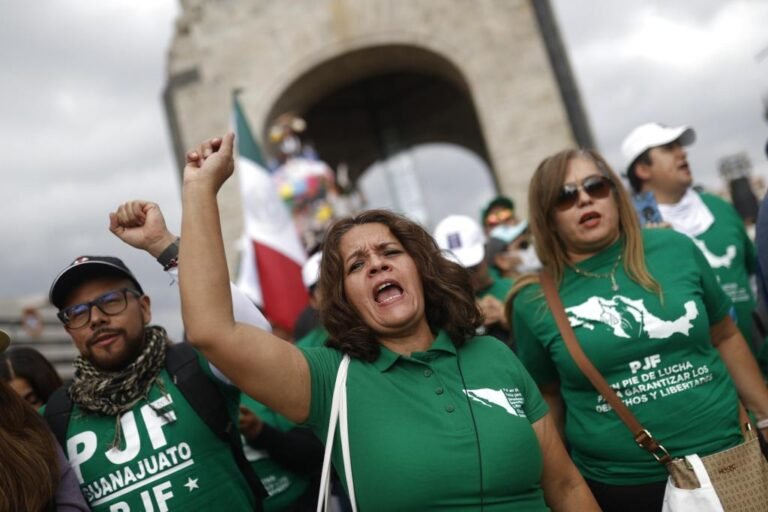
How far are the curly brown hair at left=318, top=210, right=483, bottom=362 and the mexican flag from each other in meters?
4.15

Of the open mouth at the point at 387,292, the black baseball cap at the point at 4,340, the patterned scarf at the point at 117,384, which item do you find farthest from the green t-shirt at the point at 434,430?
the black baseball cap at the point at 4,340

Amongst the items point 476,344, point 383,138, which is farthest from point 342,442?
point 383,138

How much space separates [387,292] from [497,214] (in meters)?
4.02

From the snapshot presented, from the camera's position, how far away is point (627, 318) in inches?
83.9

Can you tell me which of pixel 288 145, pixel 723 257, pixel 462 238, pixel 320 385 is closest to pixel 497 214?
pixel 462 238

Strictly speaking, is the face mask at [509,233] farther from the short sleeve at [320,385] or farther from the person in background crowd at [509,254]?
the short sleeve at [320,385]

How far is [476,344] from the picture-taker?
192 centimetres

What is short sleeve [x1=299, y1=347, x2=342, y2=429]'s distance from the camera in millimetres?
1646

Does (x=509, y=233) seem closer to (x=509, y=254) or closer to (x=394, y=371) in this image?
(x=509, y=254)

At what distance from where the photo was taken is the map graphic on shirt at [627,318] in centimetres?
209

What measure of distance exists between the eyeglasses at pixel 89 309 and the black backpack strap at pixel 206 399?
0.25 meters

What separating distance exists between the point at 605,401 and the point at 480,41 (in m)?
9.49

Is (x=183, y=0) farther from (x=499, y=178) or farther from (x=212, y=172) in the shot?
(x=212, y=172)

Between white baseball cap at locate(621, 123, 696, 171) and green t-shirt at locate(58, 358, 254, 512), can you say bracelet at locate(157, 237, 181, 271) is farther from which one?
white baseball cap at locate(621, 123, 696, 171)
